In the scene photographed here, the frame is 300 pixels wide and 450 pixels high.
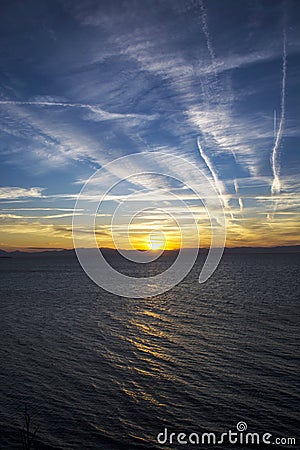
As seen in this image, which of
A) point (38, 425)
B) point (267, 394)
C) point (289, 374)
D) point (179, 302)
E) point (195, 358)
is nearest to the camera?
point (38, 425)

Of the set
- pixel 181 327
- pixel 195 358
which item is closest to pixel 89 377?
pixel 195 358

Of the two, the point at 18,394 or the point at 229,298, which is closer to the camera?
the point at 18,394

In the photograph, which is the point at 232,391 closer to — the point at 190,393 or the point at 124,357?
the point at 190,393

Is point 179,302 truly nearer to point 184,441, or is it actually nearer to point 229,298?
point 229,298

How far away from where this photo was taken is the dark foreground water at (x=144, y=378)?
20734 mm

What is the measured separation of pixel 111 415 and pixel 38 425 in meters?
4.24

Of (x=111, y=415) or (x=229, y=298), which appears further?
(x=229, y=298)

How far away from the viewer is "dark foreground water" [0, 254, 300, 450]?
816 inches

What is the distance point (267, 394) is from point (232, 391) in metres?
2.30

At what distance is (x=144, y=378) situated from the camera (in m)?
28.1

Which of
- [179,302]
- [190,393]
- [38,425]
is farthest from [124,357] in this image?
[179,302]

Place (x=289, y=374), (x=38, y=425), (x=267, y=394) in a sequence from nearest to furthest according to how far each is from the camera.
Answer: (x=38, y=425) < (x=267, y=394) < (x=289, y=374)

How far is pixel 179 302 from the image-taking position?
7362 cm

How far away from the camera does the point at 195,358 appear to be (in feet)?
107
